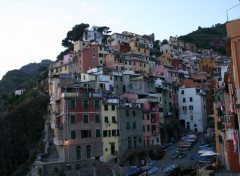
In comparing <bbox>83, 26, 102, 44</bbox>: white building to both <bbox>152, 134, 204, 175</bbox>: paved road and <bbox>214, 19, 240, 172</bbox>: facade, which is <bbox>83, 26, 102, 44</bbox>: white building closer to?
<bbox>152, 134, 204, 175</bbox>: paved road

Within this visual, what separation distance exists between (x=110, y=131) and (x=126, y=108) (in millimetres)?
5325

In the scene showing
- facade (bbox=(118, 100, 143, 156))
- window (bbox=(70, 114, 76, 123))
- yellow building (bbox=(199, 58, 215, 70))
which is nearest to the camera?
window (bbox=(70, 114, 76, 123))

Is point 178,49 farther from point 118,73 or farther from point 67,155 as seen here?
point 67,155

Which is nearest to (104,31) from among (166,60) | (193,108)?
(166,60)

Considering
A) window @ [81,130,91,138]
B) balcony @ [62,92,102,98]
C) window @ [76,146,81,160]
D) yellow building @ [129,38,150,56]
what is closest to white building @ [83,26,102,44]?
yellow building @ [129,38,150,56]

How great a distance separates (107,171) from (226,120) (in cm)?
2011

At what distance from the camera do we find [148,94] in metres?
66.5

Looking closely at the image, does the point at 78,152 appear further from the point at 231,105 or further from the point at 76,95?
the point at 231,105

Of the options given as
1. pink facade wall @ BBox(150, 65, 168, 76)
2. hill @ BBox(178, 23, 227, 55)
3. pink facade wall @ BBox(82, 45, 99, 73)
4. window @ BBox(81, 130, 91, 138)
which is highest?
hill @ BBox(178, 23, 227, 55)

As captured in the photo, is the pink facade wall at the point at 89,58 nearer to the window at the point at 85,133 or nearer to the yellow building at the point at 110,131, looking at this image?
the yellow building at the point at 110,131

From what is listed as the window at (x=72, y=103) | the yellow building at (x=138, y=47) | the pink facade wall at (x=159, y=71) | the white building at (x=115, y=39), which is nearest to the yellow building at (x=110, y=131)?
the window at (x=72, y=103)

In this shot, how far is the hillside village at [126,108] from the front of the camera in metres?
44.1

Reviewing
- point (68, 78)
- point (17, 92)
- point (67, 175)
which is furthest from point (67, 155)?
point (17, 92)

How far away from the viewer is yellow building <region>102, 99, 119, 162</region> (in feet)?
172
